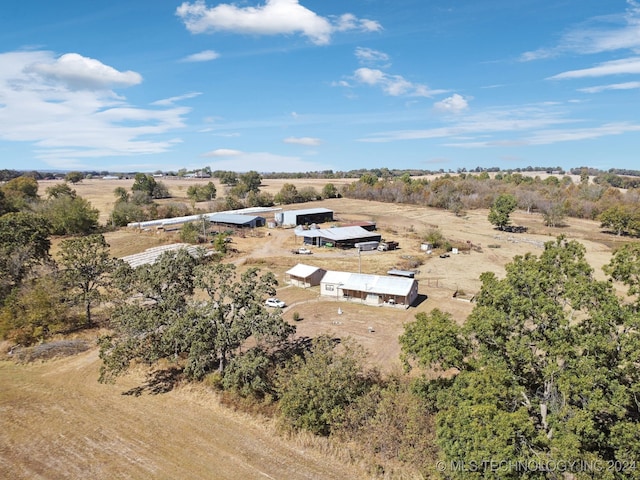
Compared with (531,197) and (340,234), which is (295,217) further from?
(531,197)

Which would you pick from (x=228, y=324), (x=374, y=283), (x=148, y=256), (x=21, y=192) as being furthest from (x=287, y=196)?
(x=228, y=324)

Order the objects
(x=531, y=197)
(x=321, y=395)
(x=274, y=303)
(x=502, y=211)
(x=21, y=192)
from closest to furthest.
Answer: (x=321, y=395) → (x=274, y=303) → (x=502, y=211) → (x=21, y=192) → (x=531, y=197)

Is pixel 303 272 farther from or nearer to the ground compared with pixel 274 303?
farther from the ground

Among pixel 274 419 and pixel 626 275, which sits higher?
pixel 626 275

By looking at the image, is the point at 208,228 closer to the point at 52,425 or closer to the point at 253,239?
the point at 253,239

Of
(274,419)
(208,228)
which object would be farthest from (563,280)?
(208,228)

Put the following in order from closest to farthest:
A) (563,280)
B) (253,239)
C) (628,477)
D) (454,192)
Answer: (628,477) → (563,280) → (253,239) → (454,192)

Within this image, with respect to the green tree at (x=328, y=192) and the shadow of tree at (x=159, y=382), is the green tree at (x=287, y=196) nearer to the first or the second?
the green tree at (x=328, y=192)
